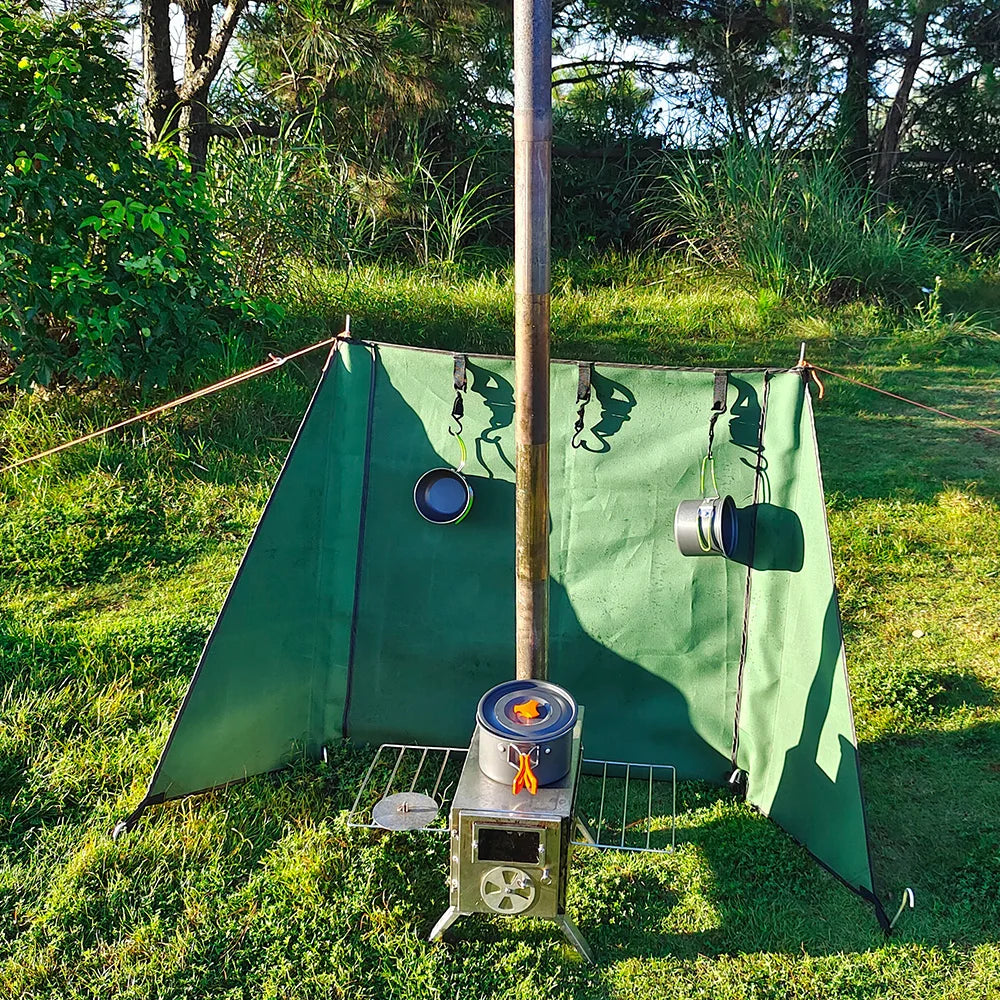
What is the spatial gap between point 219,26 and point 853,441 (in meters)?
5.51

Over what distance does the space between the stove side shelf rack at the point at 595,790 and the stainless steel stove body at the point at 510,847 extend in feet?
1.89

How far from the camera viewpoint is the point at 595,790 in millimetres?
3947

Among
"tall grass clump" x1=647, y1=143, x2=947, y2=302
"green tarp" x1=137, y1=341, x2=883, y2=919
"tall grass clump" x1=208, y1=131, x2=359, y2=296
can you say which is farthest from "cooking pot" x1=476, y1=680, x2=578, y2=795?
"tall grass clump" x1=647, y1=143, x2=947, y2=302

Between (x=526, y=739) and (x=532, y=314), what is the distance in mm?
1202

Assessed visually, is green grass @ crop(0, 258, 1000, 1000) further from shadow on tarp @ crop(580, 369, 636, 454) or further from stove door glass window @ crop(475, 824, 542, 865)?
shadow on tarp @ crop(580, 369, 636, 454)

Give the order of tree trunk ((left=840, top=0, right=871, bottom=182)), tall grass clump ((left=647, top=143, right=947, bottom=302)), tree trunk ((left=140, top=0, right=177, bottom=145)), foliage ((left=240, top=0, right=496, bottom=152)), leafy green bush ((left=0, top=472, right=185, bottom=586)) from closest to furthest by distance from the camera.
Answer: leafy green bush ((left=0, top=472, right=185, bottom=586)) < tree trunk ((left=140, top=0, right=177, bottom=145)) < foliage ((left=240, top=0, right=496, bottom=152)) < tall grass clump ((left=647, top=143, right=947, bottom=302)) < tree trunk ((left=840, top=0, right=871, bottom=182))

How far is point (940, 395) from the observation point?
7.54 m

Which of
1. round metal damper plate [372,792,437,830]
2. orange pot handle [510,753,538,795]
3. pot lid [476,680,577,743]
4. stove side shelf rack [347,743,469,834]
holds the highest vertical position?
pot lid [476,680,577,743]

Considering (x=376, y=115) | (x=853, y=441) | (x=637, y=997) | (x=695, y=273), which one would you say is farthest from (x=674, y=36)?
(x=637, y=997)

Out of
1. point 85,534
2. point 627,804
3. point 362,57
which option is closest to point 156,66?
point 362,57

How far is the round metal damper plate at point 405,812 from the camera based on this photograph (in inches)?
129

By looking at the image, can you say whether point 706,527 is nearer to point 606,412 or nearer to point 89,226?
point 606,412

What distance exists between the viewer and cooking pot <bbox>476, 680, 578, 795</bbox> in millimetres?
2926

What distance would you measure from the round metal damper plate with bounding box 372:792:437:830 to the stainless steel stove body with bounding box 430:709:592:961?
28cm
